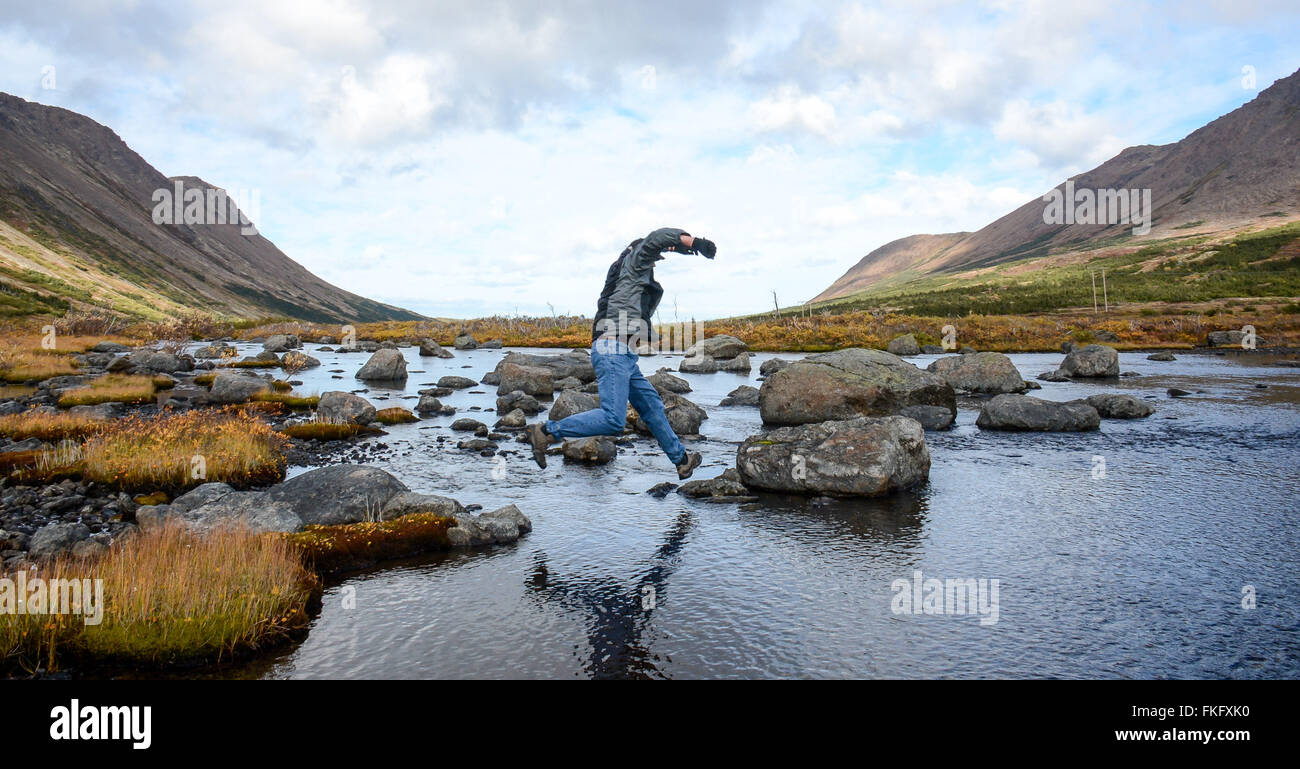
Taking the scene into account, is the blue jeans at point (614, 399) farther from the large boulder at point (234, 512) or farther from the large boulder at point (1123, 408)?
the large boulder at point (1123, 408)

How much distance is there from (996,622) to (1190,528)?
19.6 ft

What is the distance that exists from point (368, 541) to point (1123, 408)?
2423 centimetres

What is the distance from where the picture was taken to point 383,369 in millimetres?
Result: 39844

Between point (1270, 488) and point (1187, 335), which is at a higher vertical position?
point (1187, 335)

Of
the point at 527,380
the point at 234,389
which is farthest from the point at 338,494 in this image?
the point at 234,389

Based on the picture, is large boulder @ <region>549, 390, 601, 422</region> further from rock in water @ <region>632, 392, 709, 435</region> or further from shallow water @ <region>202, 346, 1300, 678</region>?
shallow water @ <region>202, 346, 1300, 678</region>

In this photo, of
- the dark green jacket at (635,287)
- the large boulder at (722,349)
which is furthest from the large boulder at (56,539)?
the large boulder at (722,349)

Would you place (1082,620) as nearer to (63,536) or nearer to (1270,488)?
(1270,488)

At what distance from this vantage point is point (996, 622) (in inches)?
291

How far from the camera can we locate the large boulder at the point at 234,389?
1161 inches

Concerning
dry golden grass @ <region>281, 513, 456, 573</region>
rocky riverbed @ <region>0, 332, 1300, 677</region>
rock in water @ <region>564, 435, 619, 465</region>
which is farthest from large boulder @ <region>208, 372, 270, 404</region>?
dry golden grass @ <region>281, 513, 456, 573</region>

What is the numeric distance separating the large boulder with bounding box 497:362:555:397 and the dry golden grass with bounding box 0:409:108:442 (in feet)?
51.1

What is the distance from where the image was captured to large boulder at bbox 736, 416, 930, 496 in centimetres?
1331
